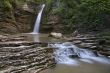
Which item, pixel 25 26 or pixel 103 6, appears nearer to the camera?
pixel 103 6

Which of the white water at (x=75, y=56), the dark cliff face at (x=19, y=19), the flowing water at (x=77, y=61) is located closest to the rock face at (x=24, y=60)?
the flowing water at (x=77, y=61)

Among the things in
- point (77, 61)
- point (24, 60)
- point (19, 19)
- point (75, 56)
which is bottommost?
point (77, 61)

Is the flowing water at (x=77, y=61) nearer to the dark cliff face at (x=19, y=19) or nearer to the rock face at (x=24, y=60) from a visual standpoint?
the rock face at (x=24, y=60)

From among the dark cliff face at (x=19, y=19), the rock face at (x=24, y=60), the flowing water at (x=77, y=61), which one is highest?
the dark cliff face at (x=19, y=19)

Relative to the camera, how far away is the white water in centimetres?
1123

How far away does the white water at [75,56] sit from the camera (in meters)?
11.2

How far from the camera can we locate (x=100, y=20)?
21844 mm

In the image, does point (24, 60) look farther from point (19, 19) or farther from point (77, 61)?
point (19, 19)

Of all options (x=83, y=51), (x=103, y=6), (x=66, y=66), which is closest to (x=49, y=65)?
(x=66, y=66)

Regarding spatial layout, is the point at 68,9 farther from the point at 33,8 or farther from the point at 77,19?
the point at 33,8

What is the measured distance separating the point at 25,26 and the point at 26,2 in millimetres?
4026

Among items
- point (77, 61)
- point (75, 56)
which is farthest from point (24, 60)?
point (75, 56)

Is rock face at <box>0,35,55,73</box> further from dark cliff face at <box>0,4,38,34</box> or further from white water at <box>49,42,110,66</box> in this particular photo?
dark cliff face at <box>0,4,38,34</box>

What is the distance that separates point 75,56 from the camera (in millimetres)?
12172
